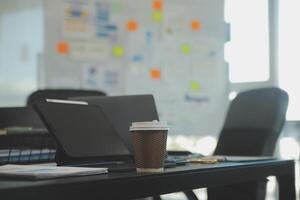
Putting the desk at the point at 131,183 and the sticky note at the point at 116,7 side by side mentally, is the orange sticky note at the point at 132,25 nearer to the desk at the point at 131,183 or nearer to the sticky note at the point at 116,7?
the sticky note at the point at 116,7

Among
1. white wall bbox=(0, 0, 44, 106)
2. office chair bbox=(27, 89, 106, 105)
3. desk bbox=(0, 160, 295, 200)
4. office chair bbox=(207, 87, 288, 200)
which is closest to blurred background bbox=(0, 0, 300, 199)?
white wall bbox=(0, 0, 44, 106)

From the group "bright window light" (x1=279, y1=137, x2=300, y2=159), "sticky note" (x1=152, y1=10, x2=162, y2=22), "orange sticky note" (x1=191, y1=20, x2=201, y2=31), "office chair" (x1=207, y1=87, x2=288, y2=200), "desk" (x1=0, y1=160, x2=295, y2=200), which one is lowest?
"bright window light" (x1=279, y1=137, x2=300, y2=159)

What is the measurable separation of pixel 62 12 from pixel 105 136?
2419 millimetres

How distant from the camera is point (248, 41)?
438 centimetres

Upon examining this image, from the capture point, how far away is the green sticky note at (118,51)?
12.6 feet

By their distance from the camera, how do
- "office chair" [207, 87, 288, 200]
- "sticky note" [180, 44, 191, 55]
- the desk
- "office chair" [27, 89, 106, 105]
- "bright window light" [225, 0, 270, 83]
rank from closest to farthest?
the desk → "office chair" [207, 87, 288, 200] → "office chair" [27, 89, 106, 105] → "sticky note" [180, 44, 191, 55] → "bright window light" [225, 0, 270, 83]

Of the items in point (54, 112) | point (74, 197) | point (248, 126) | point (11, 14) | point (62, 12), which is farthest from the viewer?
point (62, 12)

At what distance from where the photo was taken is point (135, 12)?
3.92m

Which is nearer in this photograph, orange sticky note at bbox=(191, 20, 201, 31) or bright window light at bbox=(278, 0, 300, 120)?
bright window light at bbox=(278, 0, 300, 120)

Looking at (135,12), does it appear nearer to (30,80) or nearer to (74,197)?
(30,80)

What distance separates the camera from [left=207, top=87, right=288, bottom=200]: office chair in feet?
7.55

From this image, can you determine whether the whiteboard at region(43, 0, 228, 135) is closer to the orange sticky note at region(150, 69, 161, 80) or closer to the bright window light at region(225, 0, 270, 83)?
the orange sticky note at region(150, 69, 161, 80)

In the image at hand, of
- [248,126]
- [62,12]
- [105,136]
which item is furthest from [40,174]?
[62,12]

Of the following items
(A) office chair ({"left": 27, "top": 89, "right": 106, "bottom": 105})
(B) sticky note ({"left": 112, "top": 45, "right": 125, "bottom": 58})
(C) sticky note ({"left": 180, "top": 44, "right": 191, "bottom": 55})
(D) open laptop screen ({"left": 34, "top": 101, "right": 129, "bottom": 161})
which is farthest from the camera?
(C) sticky note ({"left": 180, "top": 44, "right": 191, "bottom": 55})
